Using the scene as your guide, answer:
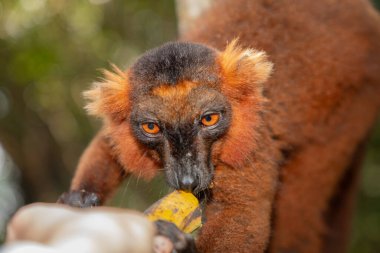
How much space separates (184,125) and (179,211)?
0.80m

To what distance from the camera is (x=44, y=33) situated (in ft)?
30.2

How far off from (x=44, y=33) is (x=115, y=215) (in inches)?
294

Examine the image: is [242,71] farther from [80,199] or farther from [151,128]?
[80,199]

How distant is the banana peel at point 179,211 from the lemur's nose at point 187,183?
0.05 m

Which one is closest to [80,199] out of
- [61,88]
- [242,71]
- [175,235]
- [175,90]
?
[175,90]

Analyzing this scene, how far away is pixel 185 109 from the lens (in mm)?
4598

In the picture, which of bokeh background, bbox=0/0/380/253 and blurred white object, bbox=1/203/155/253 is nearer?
blurred white object, bbox=1/203/155/253

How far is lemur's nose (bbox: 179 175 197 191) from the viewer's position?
432cm

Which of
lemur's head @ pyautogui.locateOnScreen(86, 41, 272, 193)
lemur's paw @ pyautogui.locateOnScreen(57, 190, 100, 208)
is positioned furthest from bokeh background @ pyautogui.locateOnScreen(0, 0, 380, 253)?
lemur's head @ pyautogui.locateOnScreen(86, 41, 272, 193)

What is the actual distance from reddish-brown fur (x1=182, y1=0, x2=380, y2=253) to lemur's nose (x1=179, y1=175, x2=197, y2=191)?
1.34 m

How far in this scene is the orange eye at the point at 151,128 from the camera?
4.73 metres

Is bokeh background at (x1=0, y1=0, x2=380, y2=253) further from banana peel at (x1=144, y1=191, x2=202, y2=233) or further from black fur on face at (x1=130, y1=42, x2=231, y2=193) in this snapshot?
Answer: banana peel at (x1=144, y1=191, x2=202, y2=233)

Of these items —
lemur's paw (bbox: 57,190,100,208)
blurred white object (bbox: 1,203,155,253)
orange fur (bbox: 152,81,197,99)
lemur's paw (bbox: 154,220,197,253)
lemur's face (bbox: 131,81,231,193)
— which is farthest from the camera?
lemur's paw (bbox: 57,190,100,208)

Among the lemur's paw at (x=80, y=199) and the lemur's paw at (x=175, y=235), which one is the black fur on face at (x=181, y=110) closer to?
the lemur's paw at (x=175, y=235)
